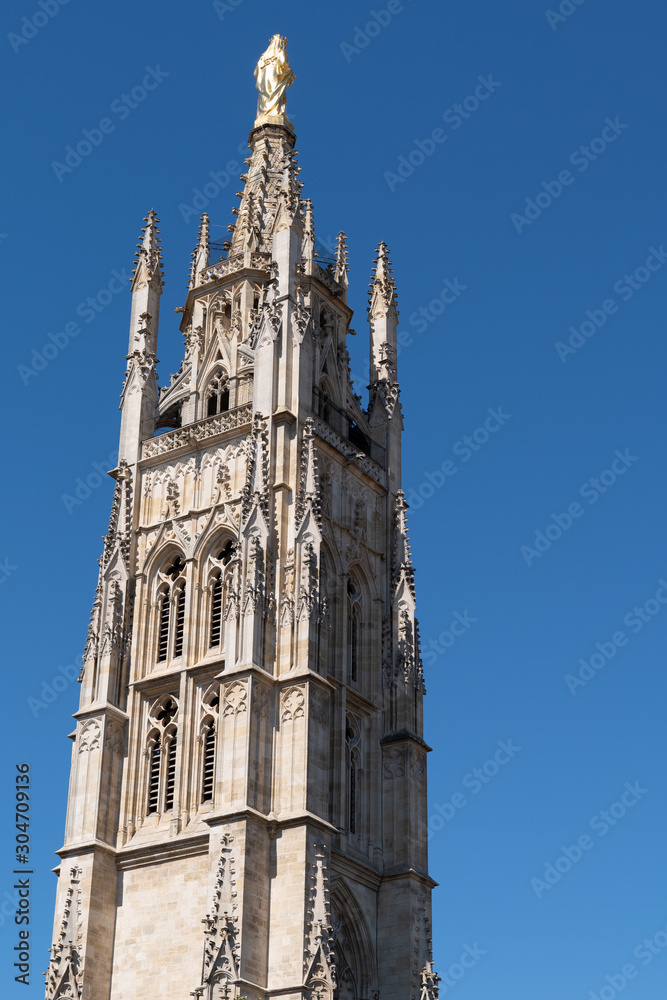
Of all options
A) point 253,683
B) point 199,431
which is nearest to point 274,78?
point 199,431

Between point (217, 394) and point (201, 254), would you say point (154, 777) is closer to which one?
point (217, 394)

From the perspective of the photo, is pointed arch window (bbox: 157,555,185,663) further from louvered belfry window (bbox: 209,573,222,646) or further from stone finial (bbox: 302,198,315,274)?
stone finial (bbox: 302,198,315,274)

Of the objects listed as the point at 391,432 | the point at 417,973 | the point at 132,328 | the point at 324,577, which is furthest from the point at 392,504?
the point at 417,973

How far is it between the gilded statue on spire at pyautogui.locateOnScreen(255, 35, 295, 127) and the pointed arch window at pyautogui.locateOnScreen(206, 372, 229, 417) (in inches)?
488

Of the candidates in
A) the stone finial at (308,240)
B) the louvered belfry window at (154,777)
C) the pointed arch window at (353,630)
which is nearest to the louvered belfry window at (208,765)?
the louvered belfry window at (154,777)

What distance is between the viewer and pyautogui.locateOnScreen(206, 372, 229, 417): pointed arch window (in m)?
A: 52.7

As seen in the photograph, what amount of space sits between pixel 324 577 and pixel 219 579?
3187mm

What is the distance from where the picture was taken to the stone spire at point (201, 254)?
2222 inches

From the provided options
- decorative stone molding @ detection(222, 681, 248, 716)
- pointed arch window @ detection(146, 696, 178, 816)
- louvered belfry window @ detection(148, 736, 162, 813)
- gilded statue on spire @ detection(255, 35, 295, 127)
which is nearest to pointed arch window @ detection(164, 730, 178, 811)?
pointed arch window @ detection(146, 696, 178, 816)

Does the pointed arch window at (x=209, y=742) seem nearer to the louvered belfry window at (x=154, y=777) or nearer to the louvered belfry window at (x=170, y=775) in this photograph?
the louvered belfry window at (x=170, y=775)

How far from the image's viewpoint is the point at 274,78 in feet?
200

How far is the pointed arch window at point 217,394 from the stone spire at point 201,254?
458cm

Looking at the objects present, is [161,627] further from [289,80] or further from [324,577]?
[289,80]

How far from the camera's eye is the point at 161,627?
158ft
